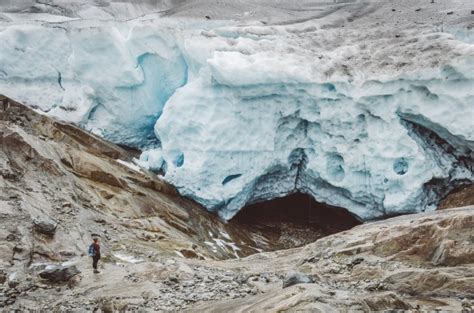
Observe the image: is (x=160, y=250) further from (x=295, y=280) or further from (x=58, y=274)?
(x=295, y=280)

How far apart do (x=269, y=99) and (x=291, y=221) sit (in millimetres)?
5093

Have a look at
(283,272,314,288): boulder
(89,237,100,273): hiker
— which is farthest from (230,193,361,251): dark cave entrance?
(283,272,314,288): boulder

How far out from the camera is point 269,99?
1883 cm

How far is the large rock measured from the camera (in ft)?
34.4

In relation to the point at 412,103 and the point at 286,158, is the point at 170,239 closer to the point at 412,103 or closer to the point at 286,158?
the point at 286,158

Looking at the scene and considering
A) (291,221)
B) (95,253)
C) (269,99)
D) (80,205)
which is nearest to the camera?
(95,253)

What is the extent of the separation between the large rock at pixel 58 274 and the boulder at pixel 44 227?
7.60ft

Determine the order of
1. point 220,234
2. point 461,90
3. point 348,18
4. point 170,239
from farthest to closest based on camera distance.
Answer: point 348,18, point 220,234, point 461,90, point 170,239

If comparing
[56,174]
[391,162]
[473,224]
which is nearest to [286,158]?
[391,162]

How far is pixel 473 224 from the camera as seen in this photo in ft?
33.2

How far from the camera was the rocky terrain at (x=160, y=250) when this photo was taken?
27.9ft

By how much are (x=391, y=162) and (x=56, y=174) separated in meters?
11.1

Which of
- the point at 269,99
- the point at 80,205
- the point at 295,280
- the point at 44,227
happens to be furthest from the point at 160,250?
the point at 269,99

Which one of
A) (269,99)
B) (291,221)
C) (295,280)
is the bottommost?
(291,221)
